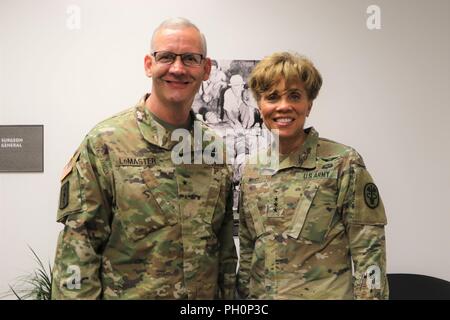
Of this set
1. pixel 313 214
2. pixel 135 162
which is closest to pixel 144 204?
pixel 135 162

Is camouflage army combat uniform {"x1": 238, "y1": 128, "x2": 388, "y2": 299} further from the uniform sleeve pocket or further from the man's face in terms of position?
the uniform sleeve pocket

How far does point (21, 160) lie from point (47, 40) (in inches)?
28.3

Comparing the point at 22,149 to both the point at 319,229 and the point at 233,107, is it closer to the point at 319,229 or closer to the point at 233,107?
the point at 233,107

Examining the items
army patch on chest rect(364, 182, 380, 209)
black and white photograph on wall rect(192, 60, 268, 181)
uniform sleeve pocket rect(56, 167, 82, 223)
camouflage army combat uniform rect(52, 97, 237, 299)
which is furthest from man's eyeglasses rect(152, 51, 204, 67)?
black and white photograph on wall rect(192, 60, 268, 181)

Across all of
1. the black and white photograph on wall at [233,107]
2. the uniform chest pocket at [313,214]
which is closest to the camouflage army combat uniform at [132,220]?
the uniform chest pocket at [313,214]

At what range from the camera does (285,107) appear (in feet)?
4.55

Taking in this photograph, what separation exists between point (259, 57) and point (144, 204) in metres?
1.41

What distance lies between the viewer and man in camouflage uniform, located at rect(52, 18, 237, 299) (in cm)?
131

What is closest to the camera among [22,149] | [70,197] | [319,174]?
[70,197]

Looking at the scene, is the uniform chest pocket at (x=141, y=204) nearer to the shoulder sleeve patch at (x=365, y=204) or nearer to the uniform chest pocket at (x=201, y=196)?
the uniform chest pocket at (x=201, y=196)

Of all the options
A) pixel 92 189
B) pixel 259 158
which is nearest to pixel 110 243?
pixel 92 189

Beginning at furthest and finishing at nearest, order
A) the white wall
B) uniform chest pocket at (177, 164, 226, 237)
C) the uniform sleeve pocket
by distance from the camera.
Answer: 1. the white wall
2. uniform chest pocket at (177, 164, 226, 237)
3. the uniform sleeve pocket

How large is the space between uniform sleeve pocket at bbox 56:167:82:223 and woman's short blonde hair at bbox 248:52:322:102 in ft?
2.19
